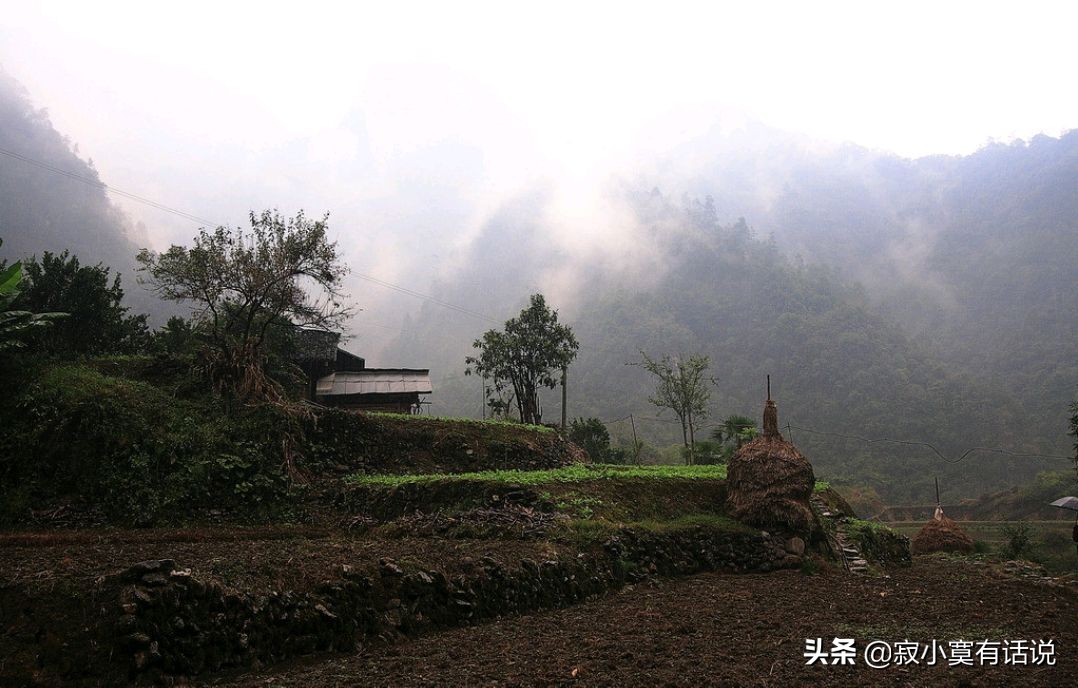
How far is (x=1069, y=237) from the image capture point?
10600 centimetres

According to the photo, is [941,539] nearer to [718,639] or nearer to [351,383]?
[718,639]

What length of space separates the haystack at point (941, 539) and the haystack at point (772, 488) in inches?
414

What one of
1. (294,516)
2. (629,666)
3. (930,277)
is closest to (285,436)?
(294,516)

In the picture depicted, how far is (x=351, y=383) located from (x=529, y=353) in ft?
35.5

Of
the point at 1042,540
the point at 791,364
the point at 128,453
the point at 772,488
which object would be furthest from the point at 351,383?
the point at 791,364

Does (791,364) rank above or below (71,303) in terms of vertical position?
above

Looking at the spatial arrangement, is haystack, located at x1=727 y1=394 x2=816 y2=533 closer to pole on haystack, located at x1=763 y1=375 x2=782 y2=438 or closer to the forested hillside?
pole on haystack, located at x1=763 y1=375 x2=782 y2=438

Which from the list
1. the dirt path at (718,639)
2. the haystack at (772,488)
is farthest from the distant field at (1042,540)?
the dirt path at (718,639)

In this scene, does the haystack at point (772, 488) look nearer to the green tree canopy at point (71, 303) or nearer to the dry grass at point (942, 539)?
the dry grass at point (942, 539)

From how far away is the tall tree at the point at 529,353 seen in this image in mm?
38875

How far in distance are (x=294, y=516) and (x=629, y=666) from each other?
12.3 metres

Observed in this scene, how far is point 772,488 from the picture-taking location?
16.2 meters

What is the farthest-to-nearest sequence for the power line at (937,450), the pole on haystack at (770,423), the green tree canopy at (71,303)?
the power line at (937,450) < the green tree canopy at (71,303) < the pole on haystack at (770,423)

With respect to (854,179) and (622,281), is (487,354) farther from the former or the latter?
(854,179)
